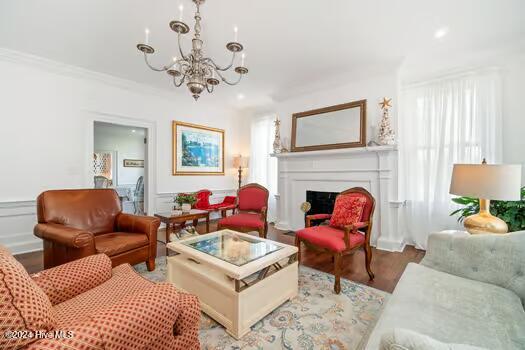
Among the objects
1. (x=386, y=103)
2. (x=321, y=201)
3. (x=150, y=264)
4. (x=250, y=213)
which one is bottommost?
(x=150, y=264)

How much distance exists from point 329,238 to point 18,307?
2118 millimetres

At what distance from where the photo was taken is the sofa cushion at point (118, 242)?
2129 mm

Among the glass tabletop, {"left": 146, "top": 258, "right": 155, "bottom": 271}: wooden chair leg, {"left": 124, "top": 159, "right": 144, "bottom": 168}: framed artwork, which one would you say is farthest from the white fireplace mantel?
{"left": 124, "top": 159, "right": 144, "bottom": 168}: framed artwork

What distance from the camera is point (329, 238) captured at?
2.26m

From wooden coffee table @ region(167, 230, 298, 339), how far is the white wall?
2.60 metres

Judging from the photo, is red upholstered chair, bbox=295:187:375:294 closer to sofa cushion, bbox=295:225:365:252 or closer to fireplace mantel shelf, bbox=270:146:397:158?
sofa cushion, bbox=295:225:365:252

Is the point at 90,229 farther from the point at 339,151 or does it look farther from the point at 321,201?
the point at 339,151

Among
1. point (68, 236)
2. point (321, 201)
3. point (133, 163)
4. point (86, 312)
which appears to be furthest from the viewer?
point (133, 163)

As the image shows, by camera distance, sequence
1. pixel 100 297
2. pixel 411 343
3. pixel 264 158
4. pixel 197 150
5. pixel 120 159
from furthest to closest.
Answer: pixel 120 159 < pixel 264 158 < pixel 197 150 < pixel 100 297 < pixel 411 343

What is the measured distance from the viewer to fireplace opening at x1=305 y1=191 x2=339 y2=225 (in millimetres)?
3910

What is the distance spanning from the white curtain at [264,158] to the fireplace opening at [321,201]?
111 centimetres

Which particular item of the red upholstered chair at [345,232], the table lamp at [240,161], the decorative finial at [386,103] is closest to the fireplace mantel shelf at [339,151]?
the decorative finial at [386,103]

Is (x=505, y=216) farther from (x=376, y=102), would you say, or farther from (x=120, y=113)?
(x=120, y=113)

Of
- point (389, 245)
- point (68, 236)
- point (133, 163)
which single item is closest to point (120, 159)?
point (133, 163)
